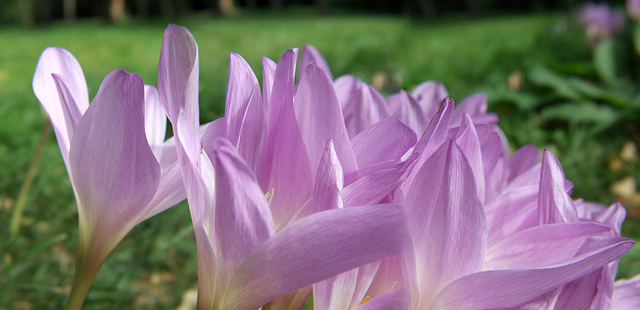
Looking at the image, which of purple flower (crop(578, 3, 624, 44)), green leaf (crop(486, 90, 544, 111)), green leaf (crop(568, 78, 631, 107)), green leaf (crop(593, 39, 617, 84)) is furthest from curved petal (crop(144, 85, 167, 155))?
purple flower (crop(578, 3, 624, 44))

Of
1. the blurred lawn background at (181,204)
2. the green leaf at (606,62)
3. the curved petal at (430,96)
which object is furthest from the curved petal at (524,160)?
the green leaf at (606,62)

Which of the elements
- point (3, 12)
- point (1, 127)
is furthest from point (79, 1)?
point (1, 127)

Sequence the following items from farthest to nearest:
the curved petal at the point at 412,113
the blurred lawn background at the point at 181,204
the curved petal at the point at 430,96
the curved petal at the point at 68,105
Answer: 1. the blurred lawn background at the point at 181,204
2. the curved petal at the point at 430,96
3. the curved petal at the point at 412,113
4. the curved petal at the point at 68,105

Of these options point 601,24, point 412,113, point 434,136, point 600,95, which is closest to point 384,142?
A: point 434,136

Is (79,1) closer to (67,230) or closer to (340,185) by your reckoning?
(67,230)

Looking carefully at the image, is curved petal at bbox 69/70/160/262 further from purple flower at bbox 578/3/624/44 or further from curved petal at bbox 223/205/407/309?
purple flower at bbox 578/3/624/44

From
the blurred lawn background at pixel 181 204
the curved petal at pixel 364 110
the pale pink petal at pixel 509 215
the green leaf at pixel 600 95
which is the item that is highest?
the curved petal at pixel 364 110

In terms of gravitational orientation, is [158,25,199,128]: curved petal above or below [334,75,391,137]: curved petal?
above

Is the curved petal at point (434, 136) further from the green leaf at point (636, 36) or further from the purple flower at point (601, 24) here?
the purple flower at point (601, 24)
